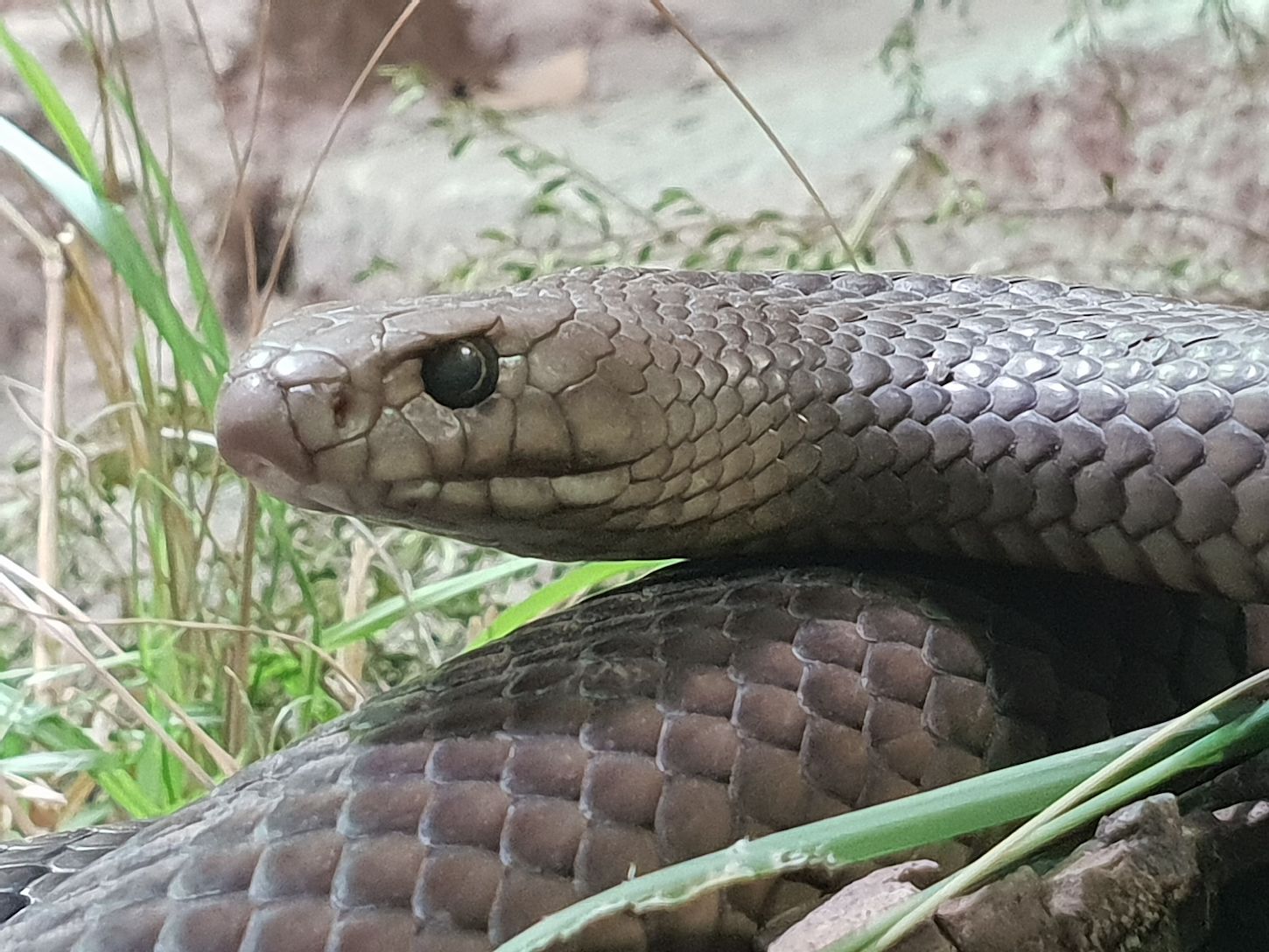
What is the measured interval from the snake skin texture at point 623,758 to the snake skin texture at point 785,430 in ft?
0.31

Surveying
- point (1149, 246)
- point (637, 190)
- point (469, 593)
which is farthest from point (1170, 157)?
point (469, 593)

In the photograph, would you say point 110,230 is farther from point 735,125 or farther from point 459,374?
point 735,125

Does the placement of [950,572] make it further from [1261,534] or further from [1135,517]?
[1261,534]

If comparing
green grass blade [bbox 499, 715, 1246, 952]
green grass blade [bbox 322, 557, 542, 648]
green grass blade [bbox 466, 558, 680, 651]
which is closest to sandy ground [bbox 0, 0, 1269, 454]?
green grass blade [bbox 322, 557, 542, 648]

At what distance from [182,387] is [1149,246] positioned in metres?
2.85

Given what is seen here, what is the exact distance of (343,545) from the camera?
104 inches

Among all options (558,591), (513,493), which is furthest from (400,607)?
(513,493)

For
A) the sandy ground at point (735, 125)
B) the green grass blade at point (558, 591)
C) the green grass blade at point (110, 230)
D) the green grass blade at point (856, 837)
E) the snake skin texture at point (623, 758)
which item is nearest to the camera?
the green grass blade at point (856, 837)

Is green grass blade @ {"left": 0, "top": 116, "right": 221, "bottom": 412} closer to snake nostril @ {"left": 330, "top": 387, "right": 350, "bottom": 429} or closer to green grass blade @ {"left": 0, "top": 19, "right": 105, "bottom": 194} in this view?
green grass blade @ {"left": 0, "top": 19, "right": 105, "bottom": 194}

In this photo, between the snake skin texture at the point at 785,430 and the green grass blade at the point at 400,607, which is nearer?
the snake skin texture at the point at 785,430

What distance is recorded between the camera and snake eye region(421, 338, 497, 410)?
1344 millimetres

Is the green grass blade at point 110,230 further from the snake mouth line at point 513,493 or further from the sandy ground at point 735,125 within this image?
the sandy ground at point 735,125

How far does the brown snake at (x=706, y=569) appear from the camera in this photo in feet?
3.42

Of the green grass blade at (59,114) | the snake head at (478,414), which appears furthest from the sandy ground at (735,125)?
the snake head at (478,414)
